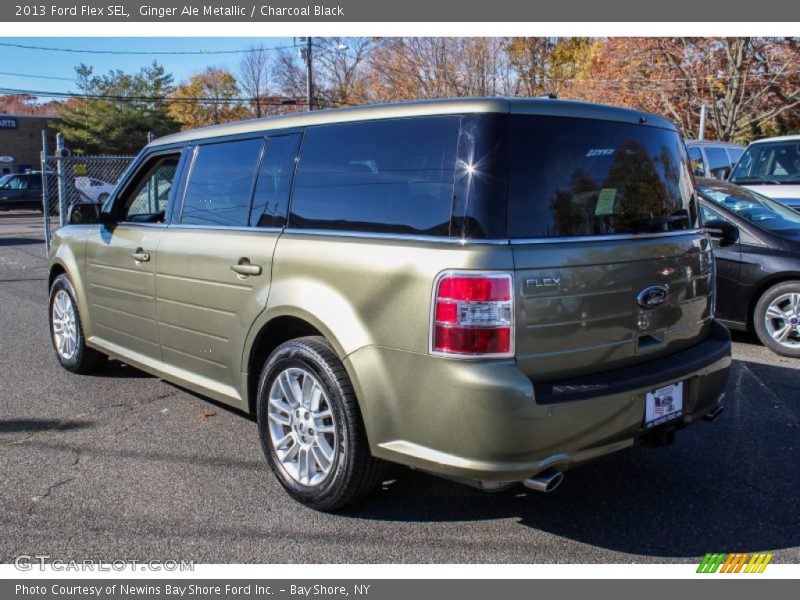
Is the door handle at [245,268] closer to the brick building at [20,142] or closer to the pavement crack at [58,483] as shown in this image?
the pavement crack at [58,483]

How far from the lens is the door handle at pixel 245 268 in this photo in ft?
12.0

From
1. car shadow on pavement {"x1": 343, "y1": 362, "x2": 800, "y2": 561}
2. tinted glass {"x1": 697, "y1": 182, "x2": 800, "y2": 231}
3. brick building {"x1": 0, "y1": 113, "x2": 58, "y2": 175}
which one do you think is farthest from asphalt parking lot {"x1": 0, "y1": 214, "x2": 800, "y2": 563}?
brick building {"x1": 0, "y1": 113, "x2": 58, "y2": 175}

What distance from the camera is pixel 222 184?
13.8 ft

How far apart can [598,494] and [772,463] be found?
116 centimetres

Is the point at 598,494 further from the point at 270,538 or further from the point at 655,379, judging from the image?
the point at 270,538

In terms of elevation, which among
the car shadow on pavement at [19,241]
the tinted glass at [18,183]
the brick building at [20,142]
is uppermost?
the brick building at [20,142]

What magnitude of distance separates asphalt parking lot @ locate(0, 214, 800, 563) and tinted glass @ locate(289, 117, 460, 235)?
1374 millimetres

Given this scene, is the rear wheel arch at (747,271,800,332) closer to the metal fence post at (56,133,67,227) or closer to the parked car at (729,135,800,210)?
the parked car at (729,135,800,210)

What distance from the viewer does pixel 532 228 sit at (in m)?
2.88

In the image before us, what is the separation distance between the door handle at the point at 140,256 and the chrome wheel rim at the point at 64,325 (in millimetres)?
1337

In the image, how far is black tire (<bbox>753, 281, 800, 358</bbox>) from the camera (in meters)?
6.24

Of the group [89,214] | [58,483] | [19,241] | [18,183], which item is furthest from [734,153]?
[18,183]

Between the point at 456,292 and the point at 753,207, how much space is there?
5479mm

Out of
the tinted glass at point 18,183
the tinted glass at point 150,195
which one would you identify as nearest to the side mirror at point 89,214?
the tinted glass at point 150,195
